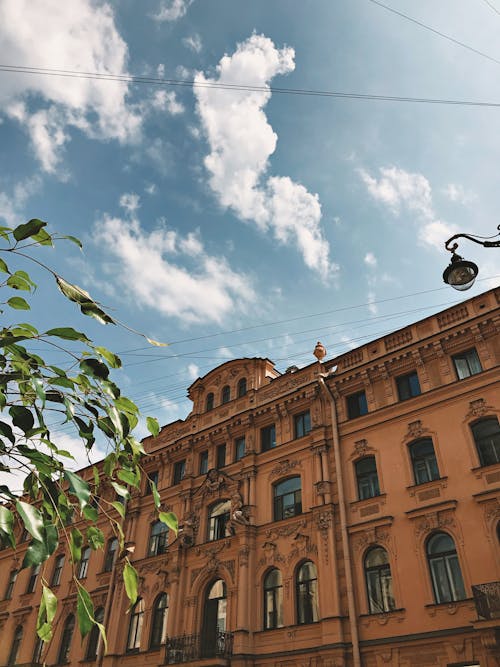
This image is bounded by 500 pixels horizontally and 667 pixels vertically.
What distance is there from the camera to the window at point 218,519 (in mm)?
21391

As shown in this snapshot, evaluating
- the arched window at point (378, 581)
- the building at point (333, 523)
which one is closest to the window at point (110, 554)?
the building at point (333, 523)

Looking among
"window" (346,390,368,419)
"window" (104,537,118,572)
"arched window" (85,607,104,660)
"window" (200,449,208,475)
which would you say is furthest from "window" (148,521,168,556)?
"window" (346,390,368,419)

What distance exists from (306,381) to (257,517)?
5908 millimetres

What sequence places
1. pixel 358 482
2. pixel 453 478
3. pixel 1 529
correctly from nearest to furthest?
pixel 1 529, pixel 453 478, pixel 358 482

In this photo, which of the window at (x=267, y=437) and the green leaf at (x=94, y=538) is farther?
the window at (x=267, y=437)

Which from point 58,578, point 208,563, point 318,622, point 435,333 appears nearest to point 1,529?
point 318,622

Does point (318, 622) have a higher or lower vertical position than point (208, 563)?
lower

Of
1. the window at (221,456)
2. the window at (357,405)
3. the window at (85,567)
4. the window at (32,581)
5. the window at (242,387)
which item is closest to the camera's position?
the window at (357,405)

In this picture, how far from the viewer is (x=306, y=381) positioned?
22141mm

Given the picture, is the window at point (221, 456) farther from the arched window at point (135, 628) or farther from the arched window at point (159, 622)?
the arched window at point (135, 628)

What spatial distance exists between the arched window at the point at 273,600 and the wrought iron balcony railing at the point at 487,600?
7018 millimetres

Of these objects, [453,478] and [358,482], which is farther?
[358,482]

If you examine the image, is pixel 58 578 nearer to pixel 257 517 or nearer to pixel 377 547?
pixel 257 517

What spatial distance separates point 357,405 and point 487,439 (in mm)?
5250
